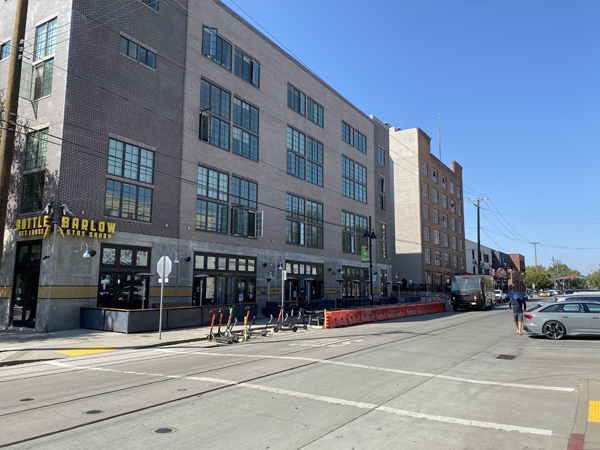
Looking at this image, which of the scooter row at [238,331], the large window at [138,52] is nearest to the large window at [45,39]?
the large window at [138,52]

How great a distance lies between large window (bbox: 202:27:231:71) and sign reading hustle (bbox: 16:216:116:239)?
15.2 meters

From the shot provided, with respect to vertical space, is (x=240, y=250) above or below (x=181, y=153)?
below

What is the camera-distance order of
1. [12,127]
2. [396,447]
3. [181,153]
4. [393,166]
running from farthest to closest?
[393,166]
[181,153]
[12,127]
[396,447]

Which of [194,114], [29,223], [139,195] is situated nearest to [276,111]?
[194,114]

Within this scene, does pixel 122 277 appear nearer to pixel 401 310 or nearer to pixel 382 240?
pixel 401 310

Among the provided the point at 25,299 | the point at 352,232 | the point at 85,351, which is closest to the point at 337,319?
the point at 85,351

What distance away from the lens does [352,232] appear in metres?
49.3

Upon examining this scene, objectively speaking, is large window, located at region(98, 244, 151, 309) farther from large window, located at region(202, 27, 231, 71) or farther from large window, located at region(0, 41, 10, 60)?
large window, located at region(202, 27, 231, 71)

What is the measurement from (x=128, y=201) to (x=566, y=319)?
22.0 m

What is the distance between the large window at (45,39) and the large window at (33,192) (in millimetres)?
6747

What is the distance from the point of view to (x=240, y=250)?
1309 inches

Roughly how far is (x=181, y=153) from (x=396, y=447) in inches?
1017

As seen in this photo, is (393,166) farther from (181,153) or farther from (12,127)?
(12,127)

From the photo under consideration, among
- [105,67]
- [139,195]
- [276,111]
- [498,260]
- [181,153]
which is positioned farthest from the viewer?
[498,260]
